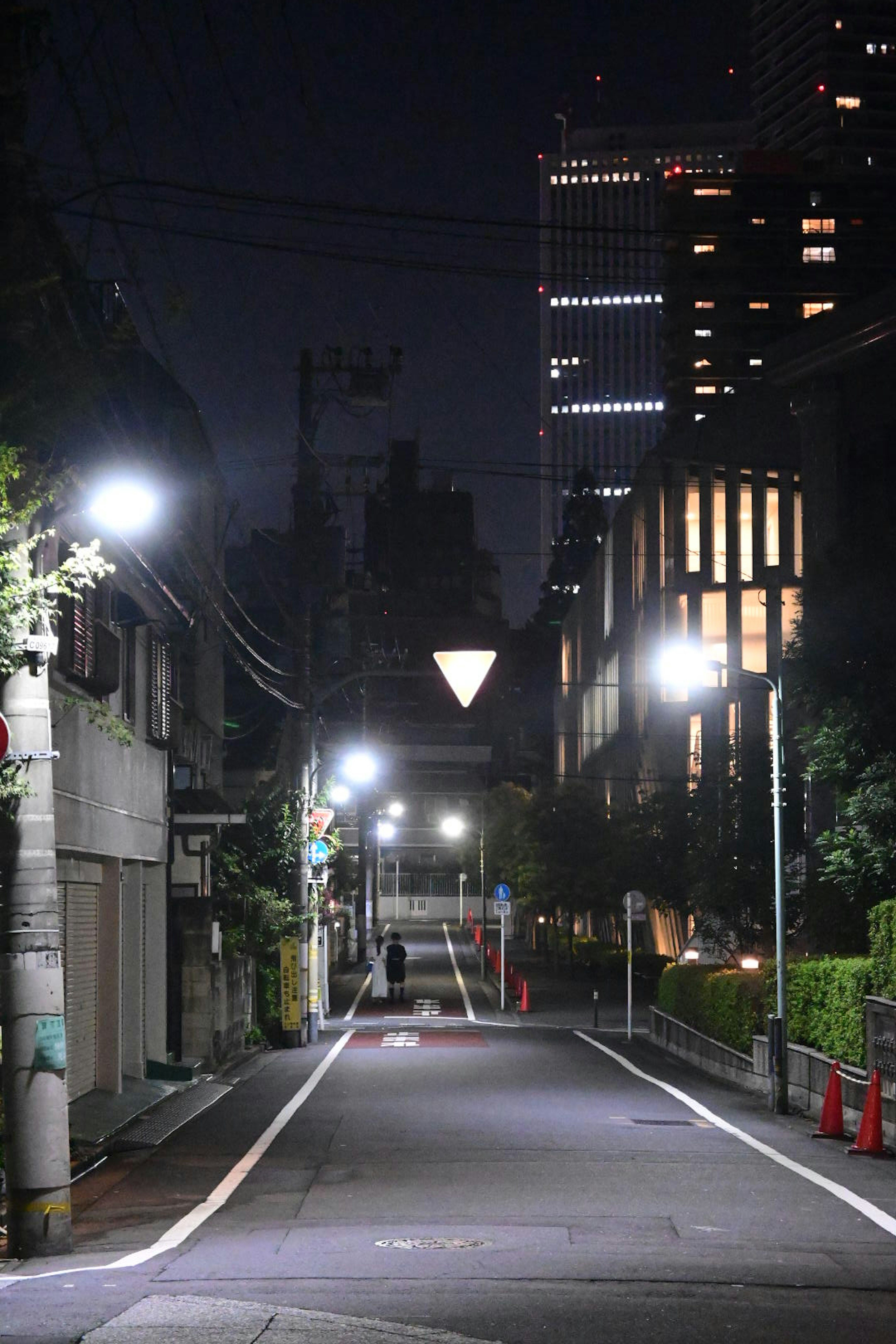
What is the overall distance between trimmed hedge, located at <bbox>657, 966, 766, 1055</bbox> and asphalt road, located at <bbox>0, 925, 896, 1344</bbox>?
2.13 meters

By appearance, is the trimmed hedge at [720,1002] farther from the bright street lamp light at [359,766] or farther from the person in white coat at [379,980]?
the person in white coat at [379,980]

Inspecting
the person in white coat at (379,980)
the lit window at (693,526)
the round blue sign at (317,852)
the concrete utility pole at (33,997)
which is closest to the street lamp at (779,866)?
the concrete utility pole at (33,997)

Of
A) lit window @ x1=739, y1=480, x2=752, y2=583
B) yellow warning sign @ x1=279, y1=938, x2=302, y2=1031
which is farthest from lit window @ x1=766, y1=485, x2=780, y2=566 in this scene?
yellow warning sign @ x1=279, y1=938, x2=302, y2=1031

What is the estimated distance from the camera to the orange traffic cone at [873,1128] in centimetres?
1755

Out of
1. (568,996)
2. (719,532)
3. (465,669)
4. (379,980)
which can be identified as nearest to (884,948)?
(465,669)

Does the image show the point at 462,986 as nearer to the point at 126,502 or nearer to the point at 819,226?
the point at 126,502

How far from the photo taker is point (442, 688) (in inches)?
7279

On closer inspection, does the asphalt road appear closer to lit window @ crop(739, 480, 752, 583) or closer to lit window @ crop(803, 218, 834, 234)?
lit window @ crop(739, 480, 752, 583)

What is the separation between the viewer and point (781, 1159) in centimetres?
1722

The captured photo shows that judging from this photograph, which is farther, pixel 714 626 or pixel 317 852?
pixel 714 626

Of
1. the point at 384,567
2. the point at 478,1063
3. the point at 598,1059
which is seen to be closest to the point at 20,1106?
the point at 478,1063

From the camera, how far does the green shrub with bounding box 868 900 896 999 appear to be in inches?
766

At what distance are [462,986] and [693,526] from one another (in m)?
23.4

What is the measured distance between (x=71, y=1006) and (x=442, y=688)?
540 ft
